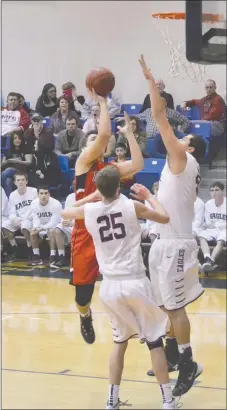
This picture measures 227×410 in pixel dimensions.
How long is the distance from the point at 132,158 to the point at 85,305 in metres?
0.96

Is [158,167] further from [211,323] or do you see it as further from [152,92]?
[152,92]

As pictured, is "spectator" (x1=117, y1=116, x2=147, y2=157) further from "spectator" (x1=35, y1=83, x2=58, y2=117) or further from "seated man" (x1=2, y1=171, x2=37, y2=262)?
"seated man" (x1=2, y1=171, x2=37, y2=262)

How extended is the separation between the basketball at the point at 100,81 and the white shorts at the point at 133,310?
1130mm

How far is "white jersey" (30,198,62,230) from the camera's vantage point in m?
9.53

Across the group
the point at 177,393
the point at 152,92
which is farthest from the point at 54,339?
the point at 152,92

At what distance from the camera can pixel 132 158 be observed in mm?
5297

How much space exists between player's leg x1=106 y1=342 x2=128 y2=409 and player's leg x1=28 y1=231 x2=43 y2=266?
4.74 meters

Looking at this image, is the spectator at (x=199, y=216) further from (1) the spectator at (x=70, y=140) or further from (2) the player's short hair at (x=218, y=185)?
(1) the spectator at (x=70, y=140)

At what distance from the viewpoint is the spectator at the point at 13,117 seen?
9609 mm

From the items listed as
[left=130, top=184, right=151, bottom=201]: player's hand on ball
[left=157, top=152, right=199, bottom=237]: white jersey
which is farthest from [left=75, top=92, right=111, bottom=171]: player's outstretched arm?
[left=130, top=184, right=151, bottom=201]: player's hand on ball

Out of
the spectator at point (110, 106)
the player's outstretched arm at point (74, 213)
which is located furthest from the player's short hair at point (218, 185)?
the player's outstretched arm at point (74, 213)

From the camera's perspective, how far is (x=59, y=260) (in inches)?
392

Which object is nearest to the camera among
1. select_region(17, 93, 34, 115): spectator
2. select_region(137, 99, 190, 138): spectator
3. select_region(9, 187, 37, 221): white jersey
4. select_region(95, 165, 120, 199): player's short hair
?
select_region(95, 165, 120, 199): player's short hair

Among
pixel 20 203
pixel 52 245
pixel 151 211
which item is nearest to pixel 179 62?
pixel 151 211
